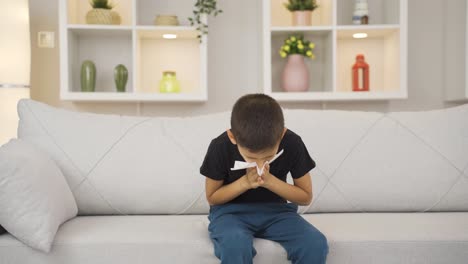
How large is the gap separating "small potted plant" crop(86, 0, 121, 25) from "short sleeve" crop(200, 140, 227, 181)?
1.92m

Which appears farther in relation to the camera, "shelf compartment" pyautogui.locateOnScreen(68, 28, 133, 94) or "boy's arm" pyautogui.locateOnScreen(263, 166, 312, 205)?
"shelf compartment" pyautogui.locateOnScreen(68, 28, 133, 94)

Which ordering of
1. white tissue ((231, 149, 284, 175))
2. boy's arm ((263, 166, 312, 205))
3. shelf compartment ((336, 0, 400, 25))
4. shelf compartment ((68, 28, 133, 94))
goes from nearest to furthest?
white tissue ((231, 149, 284, 175)) → boy's arm ((263, 166, 312, 205)) → shelf compartment ((68, 28, 133, 94)) → shelf compartment ((336, 0, 400, 25))

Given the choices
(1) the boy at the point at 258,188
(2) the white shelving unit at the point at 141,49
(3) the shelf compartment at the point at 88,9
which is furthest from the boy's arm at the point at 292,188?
(3) the shelf compartment at the point at 88,9

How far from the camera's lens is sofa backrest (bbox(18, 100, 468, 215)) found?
1.91m

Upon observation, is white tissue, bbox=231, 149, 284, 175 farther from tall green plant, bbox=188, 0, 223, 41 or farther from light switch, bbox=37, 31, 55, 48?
light switch, bbox=37, 31, 55, 48

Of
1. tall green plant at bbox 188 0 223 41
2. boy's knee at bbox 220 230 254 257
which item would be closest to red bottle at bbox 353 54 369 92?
tall green plant at bbox 188 0 223 41

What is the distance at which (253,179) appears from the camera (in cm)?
146

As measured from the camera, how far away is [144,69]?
3498 millimetres

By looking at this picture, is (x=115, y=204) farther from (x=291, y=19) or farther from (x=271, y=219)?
(x=291, y=19)

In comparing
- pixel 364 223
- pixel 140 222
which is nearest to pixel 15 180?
pixel 140 222

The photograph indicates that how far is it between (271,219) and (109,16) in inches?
82.5

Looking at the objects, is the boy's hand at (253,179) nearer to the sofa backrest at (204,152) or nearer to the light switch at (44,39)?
the sofa backrest at (204,152)

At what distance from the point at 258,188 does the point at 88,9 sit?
2.25m

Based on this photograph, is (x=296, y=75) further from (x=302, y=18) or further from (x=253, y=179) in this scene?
(x=253, y=179)
